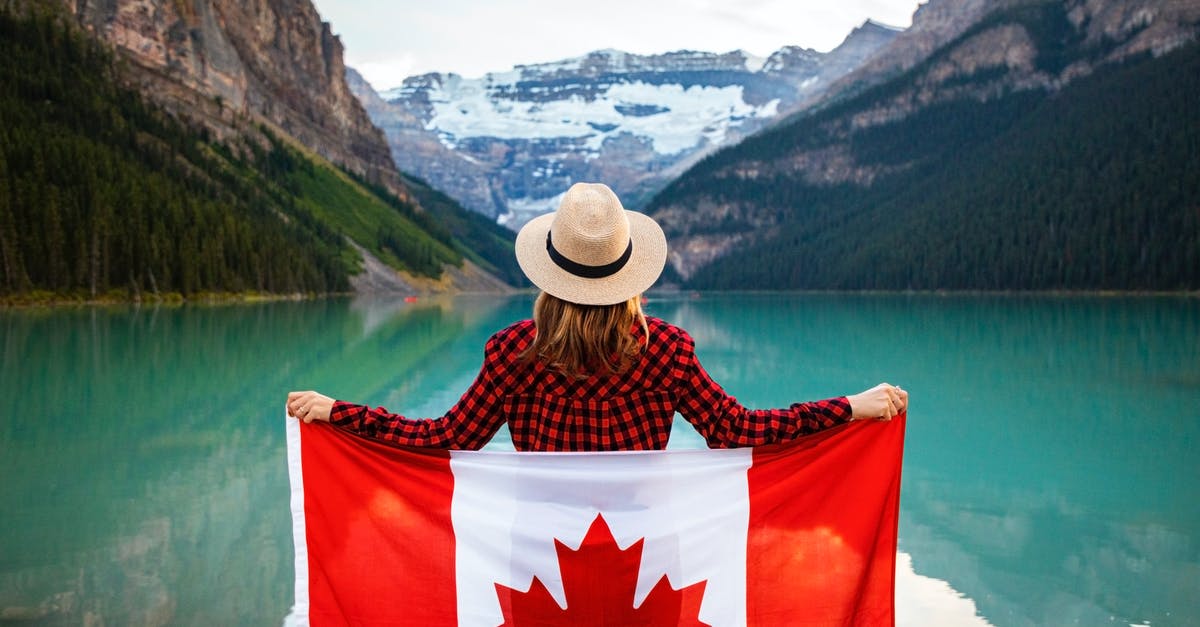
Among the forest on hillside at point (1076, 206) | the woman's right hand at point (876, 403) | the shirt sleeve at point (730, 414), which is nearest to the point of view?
the shirt sleeve at point (730, 414)

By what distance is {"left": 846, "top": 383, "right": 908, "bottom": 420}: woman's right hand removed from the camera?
4383 millimetres

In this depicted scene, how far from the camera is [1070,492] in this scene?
11719 millimetres

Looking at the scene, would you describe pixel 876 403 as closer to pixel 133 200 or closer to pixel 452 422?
pixel 452 422

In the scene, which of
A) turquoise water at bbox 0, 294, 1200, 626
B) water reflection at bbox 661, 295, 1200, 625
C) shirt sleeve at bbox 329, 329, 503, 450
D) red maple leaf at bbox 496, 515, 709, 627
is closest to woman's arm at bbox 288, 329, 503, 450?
shirt sleeve at bbox 329, 329, 503, 450

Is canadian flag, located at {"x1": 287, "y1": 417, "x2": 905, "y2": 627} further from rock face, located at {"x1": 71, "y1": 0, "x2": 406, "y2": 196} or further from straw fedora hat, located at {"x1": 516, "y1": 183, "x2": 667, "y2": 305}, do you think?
rock face, located at {"x1": 71, "y1": 0, "x2": 406, "y2": 196}

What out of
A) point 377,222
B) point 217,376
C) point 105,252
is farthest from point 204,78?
point 217,376

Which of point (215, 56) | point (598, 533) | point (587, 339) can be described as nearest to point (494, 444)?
point (598, 533)

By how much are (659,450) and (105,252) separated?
7804 centimetres

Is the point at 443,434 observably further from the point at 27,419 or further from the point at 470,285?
the point at 470,285

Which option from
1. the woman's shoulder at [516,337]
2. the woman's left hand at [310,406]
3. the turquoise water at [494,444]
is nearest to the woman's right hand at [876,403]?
the woman's shoulder at [516,337]

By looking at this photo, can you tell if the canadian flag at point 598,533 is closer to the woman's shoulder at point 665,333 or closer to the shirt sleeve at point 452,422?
the shirt sleeve at point 452,422

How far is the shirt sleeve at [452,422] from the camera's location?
407 centimetres

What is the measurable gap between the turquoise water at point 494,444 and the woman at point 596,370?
377cm

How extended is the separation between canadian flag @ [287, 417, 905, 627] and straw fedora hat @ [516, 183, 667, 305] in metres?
0.75
